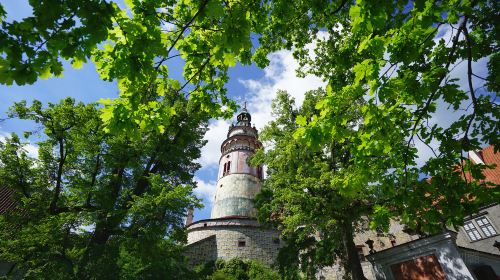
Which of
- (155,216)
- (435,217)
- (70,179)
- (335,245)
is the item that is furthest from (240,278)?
(435,217)

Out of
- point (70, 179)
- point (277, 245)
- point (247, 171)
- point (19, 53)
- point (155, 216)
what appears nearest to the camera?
point (19, 53)

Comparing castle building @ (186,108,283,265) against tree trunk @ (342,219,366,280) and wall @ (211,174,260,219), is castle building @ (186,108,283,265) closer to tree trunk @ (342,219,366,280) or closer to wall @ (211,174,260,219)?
wall @ (211,174,260,219)

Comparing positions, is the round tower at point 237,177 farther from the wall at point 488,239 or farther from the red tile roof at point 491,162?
the red tile roof at point 491,162

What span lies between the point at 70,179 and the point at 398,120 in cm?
1388

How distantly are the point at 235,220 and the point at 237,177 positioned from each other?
23.2 feet

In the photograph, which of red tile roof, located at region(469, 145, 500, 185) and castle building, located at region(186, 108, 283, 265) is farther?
castle building, located at region(186, 108, 283, 265)

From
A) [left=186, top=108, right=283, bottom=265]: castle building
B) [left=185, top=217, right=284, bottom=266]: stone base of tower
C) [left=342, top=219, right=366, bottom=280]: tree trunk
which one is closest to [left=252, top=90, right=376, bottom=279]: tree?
[left=342, top=219, right=366, bottom=280]: tree trunk

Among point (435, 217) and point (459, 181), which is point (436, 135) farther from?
point (435, 217)

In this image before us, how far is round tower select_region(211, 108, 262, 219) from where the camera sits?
2989 cm

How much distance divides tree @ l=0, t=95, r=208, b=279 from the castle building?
308 inches

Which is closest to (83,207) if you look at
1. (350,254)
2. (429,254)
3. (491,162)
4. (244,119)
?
(350,254)

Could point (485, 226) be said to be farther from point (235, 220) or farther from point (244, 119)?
point (244, 119)

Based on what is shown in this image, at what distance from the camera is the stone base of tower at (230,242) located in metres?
23.7

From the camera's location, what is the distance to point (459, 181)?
4570 millimetres
